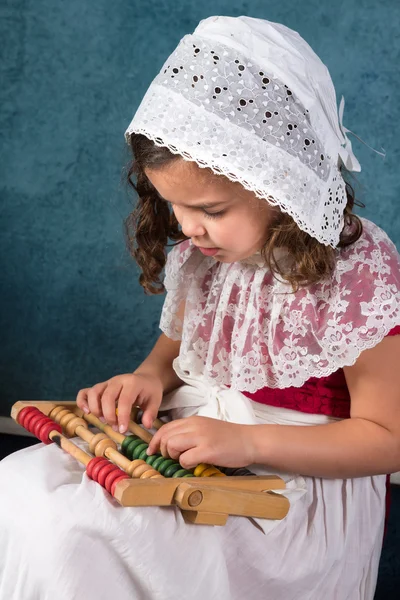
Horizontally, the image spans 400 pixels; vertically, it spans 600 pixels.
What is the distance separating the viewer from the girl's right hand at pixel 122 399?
1.10m

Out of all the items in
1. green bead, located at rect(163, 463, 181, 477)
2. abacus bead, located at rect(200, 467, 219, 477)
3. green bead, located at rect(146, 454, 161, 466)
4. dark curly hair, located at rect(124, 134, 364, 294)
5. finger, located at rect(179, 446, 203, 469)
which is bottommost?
green bead, located at rect(146, 454, 161, 466)

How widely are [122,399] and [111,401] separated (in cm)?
1

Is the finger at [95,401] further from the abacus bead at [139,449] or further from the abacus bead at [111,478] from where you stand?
the abacus bead at [111,478]

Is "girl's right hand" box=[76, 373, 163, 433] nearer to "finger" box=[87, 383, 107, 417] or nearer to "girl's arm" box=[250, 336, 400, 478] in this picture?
"finger" box=[87, 383, 107, 417]

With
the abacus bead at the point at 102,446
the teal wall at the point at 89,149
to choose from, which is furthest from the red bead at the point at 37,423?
the teal wall at the point at 89,149

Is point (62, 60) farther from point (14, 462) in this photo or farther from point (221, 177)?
point (14, 462)

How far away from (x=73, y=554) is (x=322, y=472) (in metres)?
0.33

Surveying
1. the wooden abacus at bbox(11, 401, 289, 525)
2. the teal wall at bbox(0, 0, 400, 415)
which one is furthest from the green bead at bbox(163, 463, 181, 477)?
the teal wall at bbox(0, 0, 400, 415)

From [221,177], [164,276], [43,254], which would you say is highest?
[221,177]

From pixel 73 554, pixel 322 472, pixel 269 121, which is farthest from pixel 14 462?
pixel 269 121

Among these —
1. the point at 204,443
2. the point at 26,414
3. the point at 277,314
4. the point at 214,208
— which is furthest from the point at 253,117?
the point at 26,414

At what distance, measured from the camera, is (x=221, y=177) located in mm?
983

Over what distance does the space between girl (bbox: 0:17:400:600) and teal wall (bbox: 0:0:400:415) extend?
0.43 metres

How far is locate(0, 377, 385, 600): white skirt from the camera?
2.85ft
